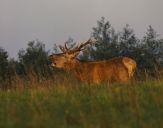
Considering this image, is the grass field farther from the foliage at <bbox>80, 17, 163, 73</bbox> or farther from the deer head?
the foliage at <bbox>80, 17, 163, 73</bbox>

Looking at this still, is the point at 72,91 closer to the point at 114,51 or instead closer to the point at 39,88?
the point at 39,88

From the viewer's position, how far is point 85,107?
11523 mm

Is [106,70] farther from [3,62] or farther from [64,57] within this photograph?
[3,62]

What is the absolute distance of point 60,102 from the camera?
12.1m

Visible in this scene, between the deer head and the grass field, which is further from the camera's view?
the deer head

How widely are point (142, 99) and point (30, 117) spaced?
2.65 m

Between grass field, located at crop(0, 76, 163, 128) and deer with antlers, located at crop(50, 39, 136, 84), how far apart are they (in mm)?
6854

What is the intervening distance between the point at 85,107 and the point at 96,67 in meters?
10.2

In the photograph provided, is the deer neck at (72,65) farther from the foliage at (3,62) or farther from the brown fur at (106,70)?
the foliage at (3,62)

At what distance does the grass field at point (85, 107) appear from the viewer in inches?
399

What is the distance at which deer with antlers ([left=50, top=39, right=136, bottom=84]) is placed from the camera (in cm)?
2148

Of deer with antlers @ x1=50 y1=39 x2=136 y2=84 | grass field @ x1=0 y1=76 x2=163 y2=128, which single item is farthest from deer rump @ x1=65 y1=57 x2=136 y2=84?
grass field @ x1=0 y1=76 x2=163 y2=128

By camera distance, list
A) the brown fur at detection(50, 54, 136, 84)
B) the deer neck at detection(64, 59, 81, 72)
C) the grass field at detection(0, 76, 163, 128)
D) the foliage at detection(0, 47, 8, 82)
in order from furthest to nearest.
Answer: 1. the foliage at detection(0, 47, 8, 82)
2. the deer neck at detection(64, 59, 81, 72)
3. the brown fur at detection(50, 54, 136, 84)
4. the grass field at detection(0, 76, 163, 128)

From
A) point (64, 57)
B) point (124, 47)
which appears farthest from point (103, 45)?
point (64, 57)
